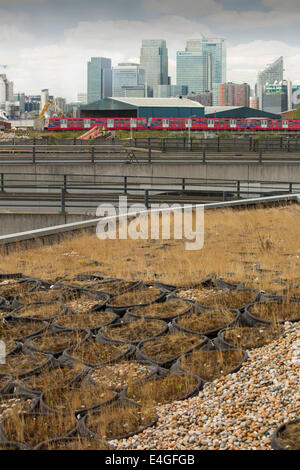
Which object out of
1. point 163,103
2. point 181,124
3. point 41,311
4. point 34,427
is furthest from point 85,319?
point 163,103

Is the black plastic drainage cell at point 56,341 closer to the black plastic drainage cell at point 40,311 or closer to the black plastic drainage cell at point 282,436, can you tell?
the black plastic drainage cell at point 40,311

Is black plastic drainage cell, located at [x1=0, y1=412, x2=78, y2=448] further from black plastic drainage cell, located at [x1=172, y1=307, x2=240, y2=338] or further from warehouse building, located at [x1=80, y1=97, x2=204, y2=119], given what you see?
warehouse building, located at [x1=80, y1=97, x2=204, y2=119]

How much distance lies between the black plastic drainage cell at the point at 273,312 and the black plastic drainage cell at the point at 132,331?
1211 mm

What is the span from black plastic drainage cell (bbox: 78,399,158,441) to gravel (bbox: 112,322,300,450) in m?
0.10

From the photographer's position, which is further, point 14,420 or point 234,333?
point 234,333

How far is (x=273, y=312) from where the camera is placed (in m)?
8.45

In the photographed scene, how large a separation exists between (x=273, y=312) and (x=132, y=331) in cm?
205

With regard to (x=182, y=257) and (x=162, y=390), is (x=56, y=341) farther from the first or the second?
(x=182, y=257)

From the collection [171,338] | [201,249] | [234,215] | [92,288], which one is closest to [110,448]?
[171,338]

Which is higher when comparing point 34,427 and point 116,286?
point 116,286

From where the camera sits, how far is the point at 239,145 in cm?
4219

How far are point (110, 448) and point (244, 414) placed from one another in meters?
1.31

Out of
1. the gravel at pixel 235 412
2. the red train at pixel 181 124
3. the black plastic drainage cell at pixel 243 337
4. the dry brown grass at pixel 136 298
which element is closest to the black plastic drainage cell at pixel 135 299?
the dry brown grass at pixel 136 298

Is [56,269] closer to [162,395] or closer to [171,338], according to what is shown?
[171,338]
